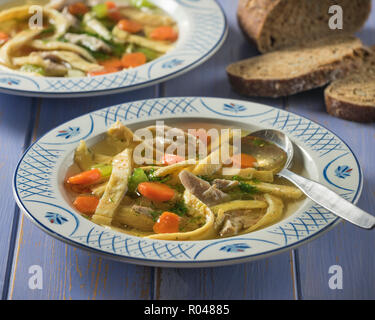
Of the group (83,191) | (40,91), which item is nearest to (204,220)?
(83,191)

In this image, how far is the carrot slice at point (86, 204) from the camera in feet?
10.1

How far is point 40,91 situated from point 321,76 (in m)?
2.12

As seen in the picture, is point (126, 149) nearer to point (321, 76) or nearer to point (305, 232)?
point (305, 232)

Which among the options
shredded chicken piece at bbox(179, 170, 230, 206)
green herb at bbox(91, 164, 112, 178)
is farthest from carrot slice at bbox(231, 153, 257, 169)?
green herb at bbox(91, 164, 112, 178)

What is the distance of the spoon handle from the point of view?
267 centimetres

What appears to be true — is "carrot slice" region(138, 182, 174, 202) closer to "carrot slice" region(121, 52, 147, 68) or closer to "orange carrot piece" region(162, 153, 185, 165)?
"orange carrot piece" region(162, 153, 185, 165)

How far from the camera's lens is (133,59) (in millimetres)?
4785

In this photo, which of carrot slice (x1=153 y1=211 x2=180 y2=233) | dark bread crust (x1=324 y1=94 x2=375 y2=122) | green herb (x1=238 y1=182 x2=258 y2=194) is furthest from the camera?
dark bread crust (x1=324 y1=94 x2=375 y2=122)

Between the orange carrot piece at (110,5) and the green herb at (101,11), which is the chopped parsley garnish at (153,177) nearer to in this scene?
the green herb at (101,11)

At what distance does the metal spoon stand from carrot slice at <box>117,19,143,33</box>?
2.05 metres

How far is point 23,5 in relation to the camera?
5.57 m

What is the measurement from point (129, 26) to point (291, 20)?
1.41 metres

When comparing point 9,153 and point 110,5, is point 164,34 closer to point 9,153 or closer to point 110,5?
point 110,5

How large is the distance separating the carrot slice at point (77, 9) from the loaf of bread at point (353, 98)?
2.40 meters
